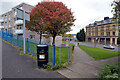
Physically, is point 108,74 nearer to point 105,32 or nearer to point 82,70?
point 82,70

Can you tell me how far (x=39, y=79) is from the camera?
11.1ft

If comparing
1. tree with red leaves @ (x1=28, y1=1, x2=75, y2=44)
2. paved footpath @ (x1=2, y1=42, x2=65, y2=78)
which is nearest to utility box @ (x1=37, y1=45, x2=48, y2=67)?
paved footpath @ (x1=2, y1=42, x2=65, y2=78)

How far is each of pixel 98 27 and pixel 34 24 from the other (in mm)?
44087

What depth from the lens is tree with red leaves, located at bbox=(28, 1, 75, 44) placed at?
10.8 metres

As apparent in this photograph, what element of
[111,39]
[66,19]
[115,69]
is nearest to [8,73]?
[115,69]

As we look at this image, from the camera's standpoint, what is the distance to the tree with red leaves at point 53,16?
35.5 ft

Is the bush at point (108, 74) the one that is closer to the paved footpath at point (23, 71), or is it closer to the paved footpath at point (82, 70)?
the paved footpath at point (82, 70)

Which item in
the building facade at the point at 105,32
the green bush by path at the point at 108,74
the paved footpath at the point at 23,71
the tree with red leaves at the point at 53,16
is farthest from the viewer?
the building facade at the point at 105,32

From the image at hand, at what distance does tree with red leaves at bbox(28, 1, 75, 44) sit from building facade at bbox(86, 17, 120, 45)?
28.2 metres

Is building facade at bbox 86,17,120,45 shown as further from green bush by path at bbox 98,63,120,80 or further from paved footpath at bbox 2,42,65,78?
paved footpath at bbox 2,42,65,78

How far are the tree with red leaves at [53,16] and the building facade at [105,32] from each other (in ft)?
92.6

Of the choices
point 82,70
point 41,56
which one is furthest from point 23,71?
point 82,70

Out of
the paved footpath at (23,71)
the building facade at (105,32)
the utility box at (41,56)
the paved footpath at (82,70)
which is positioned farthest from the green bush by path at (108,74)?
the building facade at (105,32)

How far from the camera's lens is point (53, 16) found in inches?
416
